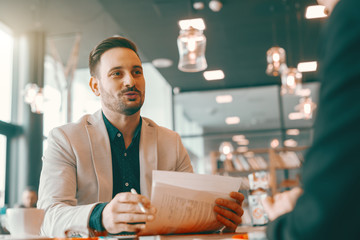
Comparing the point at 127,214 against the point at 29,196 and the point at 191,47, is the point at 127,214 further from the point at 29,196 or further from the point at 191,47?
the point at 29,196

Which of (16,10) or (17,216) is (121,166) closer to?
(17,216)

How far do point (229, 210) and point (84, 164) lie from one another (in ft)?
1.98

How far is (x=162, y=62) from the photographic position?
7.08m

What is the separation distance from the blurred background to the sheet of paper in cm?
241

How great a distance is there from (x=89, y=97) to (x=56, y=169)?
17.9ft

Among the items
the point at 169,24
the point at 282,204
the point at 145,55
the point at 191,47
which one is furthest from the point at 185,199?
the point at 145,55

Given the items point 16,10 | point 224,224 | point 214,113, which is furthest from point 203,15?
point 224,224

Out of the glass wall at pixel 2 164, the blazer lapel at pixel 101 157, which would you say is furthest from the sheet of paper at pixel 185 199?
the glass wall at pixel 2 164

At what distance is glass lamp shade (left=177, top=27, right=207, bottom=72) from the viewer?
346 centimetres

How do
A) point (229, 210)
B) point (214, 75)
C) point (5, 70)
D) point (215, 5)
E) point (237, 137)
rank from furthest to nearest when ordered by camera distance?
point (237, 137)
point (214, 75)
point (5, 70)
point (215, 5)
point (229, 210)

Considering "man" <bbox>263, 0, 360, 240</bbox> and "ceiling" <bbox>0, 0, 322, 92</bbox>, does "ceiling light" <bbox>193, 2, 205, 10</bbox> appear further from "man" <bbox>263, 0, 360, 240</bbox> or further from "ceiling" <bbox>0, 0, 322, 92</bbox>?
"man" <bbox>263, 0, 360, 240</bbox>

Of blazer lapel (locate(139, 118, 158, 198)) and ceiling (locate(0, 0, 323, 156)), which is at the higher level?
ceiling (locate(0, 0, 323, 156))

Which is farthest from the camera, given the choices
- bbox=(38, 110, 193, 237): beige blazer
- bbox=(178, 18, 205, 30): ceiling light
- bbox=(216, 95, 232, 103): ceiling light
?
bbox=(216, 95, 232, 103): ceiling light

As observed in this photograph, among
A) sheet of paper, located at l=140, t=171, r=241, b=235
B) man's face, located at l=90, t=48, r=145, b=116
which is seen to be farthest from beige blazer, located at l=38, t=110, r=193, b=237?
sheet of paper, located at l=140, t=171, r=241, b=235
